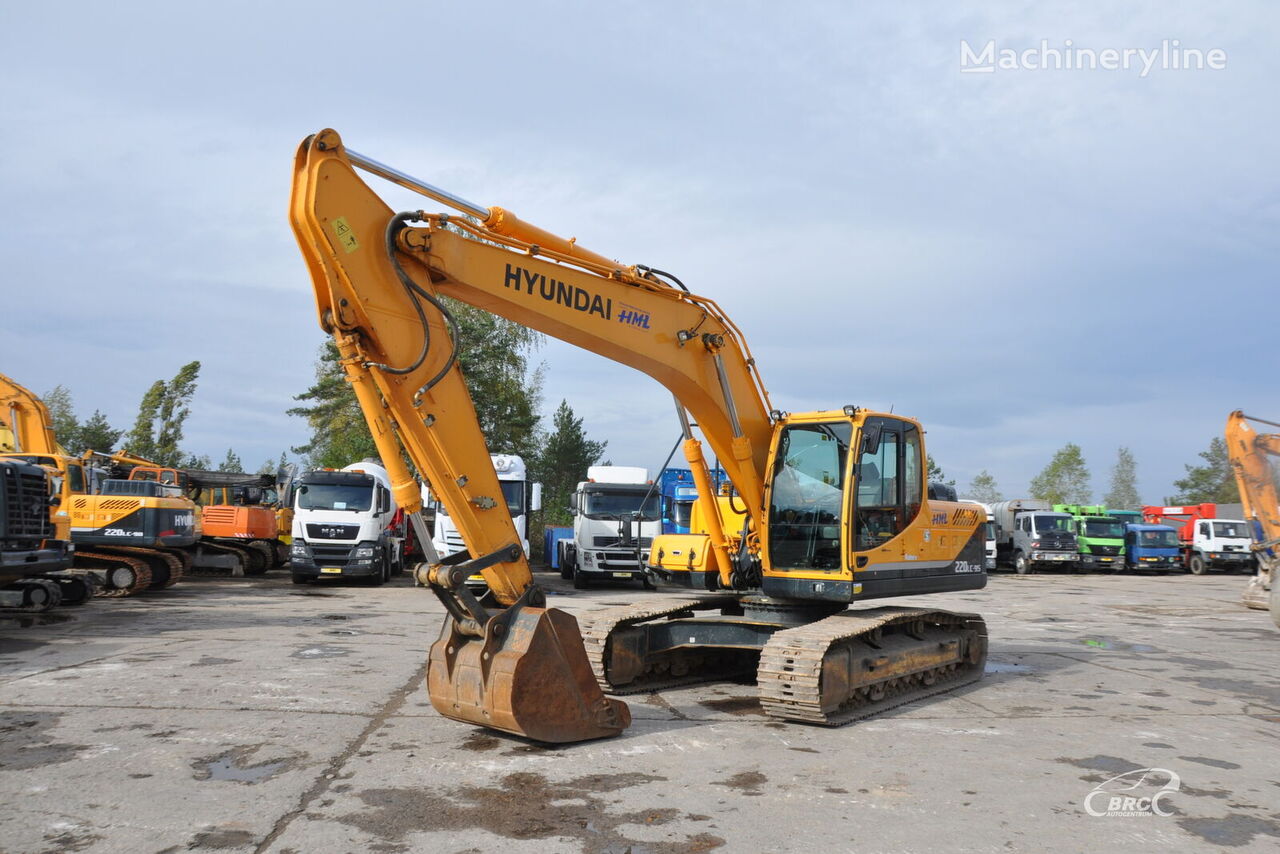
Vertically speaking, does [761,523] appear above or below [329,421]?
below

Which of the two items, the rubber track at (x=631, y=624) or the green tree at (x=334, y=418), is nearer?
the rubber track at (x=631, y=624)

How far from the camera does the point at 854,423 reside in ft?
29.1

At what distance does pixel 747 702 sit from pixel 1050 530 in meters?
31.4

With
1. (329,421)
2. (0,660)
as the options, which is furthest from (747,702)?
(329,421)

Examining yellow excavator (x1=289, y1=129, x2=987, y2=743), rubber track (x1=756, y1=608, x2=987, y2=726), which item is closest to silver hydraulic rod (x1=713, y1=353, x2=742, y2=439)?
yellow excavator (x1=289, y1=129, x2=987, y2=743)

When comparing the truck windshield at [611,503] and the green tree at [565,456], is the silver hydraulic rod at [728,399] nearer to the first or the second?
the truck windshield at [611,503]

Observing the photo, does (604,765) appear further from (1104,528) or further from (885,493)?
(1104,528)

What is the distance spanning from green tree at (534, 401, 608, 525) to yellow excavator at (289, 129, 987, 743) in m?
44.3

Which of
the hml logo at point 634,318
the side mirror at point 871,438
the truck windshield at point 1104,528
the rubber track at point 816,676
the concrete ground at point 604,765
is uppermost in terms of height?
the hml logo at point 634,318

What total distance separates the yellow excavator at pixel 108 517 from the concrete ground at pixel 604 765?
6.91 m

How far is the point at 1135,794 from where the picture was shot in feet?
19.7

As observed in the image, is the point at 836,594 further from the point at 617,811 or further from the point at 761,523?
the point at 617,811

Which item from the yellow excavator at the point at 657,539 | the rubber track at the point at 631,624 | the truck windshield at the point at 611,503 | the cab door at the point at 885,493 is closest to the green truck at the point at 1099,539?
the truck windshield at the point at 611,503

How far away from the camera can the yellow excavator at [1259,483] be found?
65.2 ft
